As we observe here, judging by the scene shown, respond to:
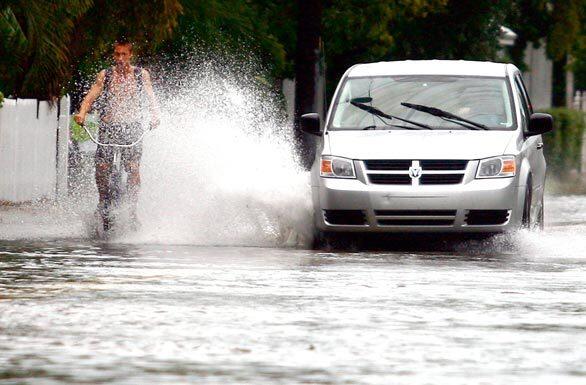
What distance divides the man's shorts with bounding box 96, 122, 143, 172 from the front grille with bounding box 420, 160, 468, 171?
3289mm

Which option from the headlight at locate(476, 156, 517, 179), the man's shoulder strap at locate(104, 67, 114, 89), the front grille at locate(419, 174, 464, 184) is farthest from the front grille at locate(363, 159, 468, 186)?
the man's shoulder strap at locate(104, 67, 114, 89)

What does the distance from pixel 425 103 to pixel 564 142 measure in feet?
75.7

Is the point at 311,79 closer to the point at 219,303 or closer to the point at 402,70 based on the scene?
the point at 402,70

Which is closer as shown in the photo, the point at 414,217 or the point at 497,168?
the point at 414,217

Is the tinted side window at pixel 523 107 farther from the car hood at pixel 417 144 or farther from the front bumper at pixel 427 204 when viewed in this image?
the front bumper at pixel 427 204

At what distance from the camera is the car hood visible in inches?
631

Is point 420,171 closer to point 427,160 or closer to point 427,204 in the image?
point 427,160

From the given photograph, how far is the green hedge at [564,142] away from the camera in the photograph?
38.9 meters

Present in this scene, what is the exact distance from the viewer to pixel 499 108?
670 inches

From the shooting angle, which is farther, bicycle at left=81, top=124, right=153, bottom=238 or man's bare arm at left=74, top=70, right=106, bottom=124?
man's bare arm at left=74, top=70, right=106, bottom=124

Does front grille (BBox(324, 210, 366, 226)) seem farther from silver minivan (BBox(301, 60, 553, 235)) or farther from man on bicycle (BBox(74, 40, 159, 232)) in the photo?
man on bicycle (BBox(74, 40, 159, 232))

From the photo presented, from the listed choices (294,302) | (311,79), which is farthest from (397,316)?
(311,79)

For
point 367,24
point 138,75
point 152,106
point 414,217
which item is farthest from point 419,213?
point 367,24

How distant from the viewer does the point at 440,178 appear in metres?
16.0
